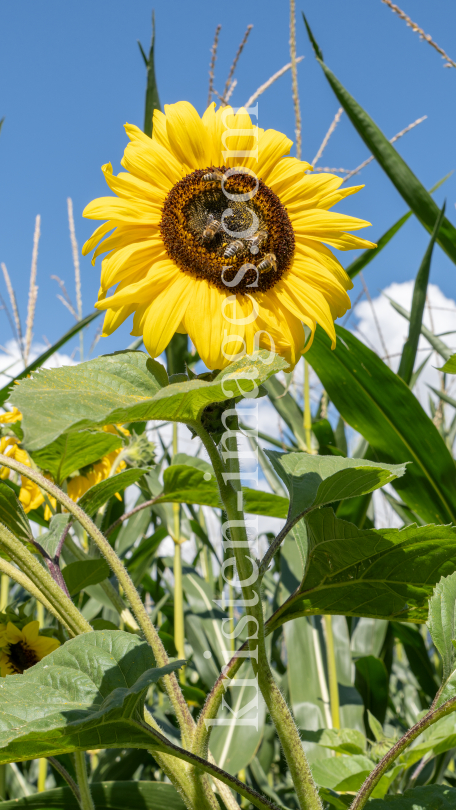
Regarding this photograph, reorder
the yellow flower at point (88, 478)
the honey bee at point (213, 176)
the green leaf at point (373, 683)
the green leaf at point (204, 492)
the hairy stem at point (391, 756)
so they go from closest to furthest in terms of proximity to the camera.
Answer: the hairy stem at point (391, 756) → the honey bee at point (213, 176) → the green leaf at point (204, 492) → the yellow flower at point (88, 478) → the green leaf at point (373, 683)

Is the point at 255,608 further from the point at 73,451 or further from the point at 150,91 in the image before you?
the point at 150,91

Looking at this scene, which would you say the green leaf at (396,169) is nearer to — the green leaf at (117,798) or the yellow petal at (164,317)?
the yellow petal at (164,317)

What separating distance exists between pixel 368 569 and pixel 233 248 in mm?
307

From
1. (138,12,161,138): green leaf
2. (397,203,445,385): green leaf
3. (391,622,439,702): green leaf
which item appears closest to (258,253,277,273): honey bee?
(397,203,445,385): green leaf

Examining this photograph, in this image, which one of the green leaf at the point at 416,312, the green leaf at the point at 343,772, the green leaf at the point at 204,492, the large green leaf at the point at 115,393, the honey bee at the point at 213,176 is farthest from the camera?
the green leaf at the point at 416,312

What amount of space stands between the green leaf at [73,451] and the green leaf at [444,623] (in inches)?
14.4

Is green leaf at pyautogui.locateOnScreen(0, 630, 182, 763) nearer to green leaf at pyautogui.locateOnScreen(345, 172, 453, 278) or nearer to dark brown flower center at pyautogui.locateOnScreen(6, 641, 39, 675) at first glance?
dark brown flower center at pyautogui.locateOnScreen(6, 641, 39, 675)

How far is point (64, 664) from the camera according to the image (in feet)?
1.50

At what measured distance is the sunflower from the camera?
0.87m

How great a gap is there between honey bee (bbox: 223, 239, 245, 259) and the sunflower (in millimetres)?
369

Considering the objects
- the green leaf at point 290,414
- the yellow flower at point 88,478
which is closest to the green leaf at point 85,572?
the yellow flower at point 88,478

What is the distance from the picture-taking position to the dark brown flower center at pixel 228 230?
20.9 inches

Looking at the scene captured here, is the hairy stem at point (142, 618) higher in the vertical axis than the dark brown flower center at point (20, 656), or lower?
higher

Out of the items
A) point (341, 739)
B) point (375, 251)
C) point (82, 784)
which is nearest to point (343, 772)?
point (341, 739)
